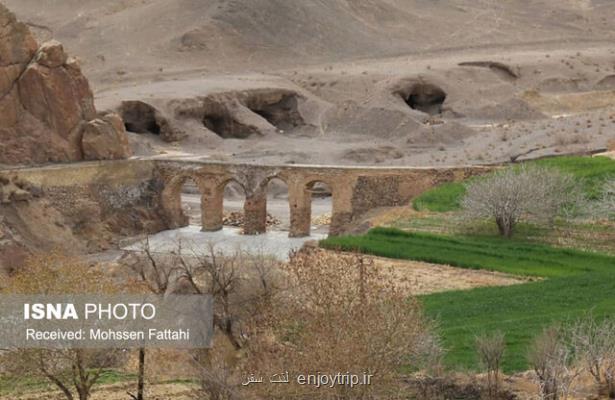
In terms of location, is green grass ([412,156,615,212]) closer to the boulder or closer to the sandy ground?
the sandy ground

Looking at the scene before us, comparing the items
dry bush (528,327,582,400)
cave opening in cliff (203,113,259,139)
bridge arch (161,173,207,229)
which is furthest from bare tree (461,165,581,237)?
cave opening in cliff (203,113,259,139)

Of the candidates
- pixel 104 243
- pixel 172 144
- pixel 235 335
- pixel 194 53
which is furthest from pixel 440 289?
pixel 194 53

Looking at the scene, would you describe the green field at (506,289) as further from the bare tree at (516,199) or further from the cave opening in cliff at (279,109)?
the cave opening in cliff at (279,109)

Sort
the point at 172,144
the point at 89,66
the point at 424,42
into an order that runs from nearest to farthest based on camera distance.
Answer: the point at 172,144 < the point at 89,66 < the point at 424,42

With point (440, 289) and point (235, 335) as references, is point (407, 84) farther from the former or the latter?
point (235, 335)

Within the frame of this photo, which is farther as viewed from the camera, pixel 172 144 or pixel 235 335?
pixel 172 144

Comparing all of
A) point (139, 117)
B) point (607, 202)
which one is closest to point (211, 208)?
point (139, 117)
